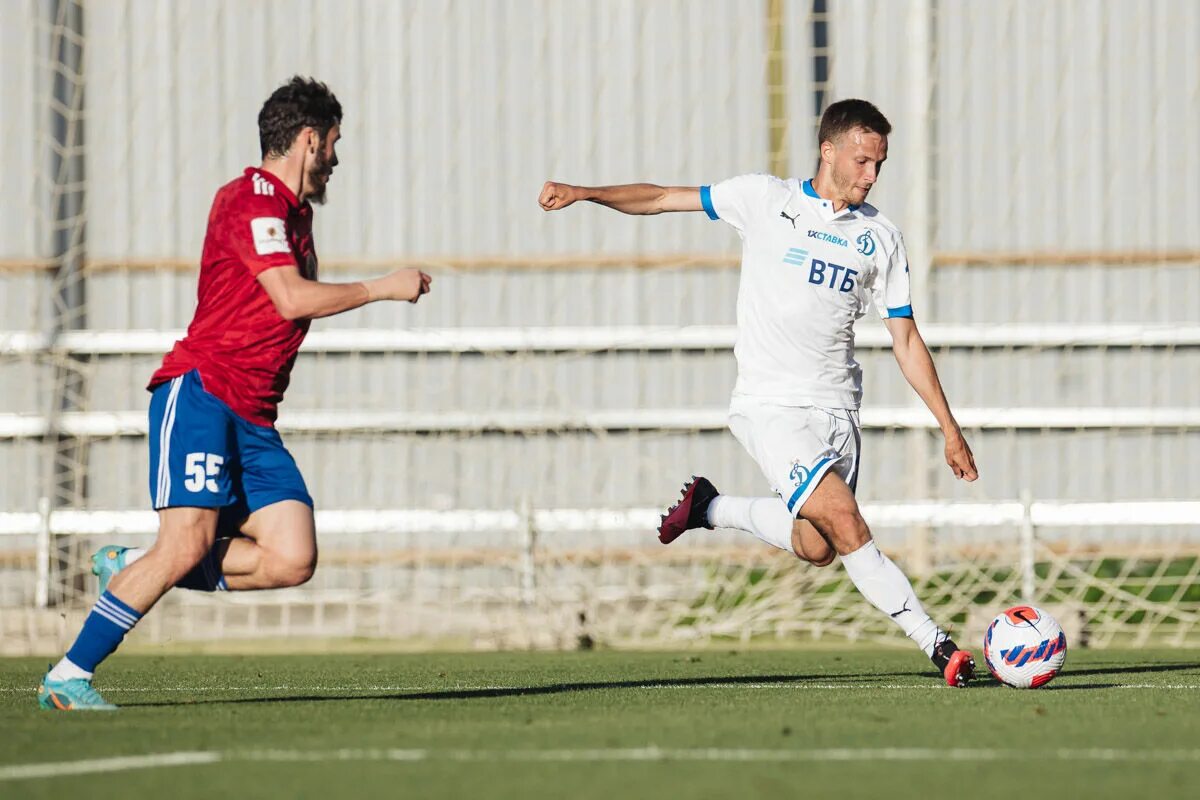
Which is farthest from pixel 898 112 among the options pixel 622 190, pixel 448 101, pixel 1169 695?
pixel 1169 695

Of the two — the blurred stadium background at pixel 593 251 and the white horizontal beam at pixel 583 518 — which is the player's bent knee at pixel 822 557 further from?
the blurred stadium background at pixel 593 251

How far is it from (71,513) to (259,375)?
17.9 ft

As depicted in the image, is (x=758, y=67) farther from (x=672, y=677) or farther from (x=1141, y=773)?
(x=1141, y=773)

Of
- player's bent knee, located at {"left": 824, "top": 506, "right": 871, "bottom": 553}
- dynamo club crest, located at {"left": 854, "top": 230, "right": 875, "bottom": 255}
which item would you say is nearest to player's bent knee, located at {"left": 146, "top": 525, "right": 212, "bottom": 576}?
player's bent knee, located at {"left": 824, "top": 506, "right": 871, "bottom": 553}

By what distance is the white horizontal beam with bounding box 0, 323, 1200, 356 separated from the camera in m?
11.1

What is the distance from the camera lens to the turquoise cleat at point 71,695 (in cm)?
550

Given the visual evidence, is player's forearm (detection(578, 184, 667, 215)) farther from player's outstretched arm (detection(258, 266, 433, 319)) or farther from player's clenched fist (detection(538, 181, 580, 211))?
player's outstretched arm (detection(258, 266, 433, 319))

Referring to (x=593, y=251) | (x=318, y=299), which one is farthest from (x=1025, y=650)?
(x=593, y=251)

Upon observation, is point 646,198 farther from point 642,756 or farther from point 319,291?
point 642,756

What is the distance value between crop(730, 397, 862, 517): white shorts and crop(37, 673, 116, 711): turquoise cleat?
Answer: 2.43 meters

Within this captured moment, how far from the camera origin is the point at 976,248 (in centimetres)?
1329

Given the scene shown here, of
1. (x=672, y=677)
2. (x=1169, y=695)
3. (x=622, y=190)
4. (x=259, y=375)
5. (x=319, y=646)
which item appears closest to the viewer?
(x=259, y=375)

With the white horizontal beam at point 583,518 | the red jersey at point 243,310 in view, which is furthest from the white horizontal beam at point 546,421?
the red jersey at point 243,310

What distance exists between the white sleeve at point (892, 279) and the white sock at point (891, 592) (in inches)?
35.5
